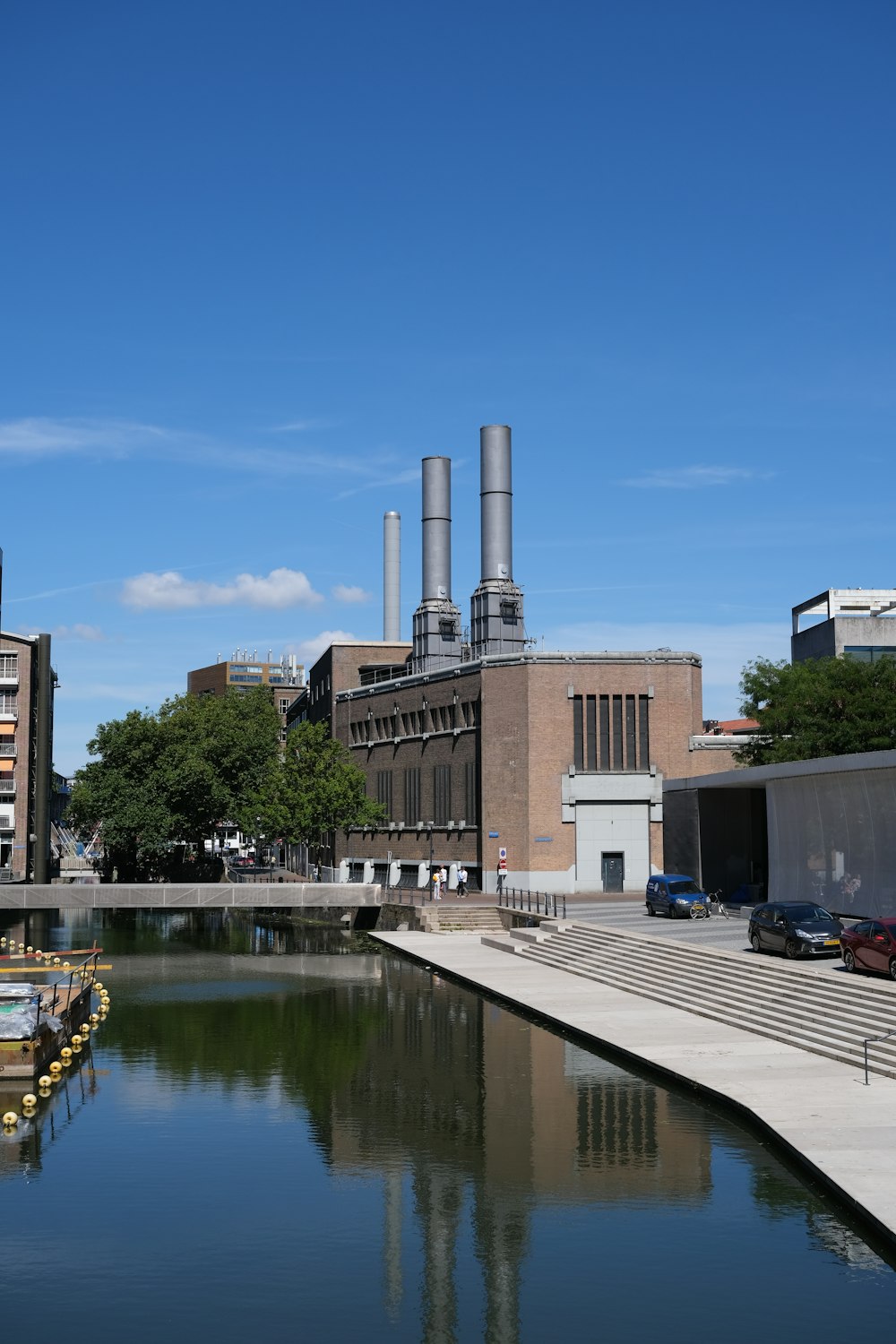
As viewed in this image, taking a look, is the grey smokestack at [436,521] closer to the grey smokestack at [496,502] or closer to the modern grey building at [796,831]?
the grey smokestack at [496,502]

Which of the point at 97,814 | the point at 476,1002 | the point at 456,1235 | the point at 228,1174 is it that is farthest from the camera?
the point at 97,814

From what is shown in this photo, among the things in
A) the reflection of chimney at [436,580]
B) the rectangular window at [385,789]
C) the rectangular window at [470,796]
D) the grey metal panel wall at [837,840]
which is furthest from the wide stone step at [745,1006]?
the reflection of chimney at [436,580]

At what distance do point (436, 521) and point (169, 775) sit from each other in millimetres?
24681

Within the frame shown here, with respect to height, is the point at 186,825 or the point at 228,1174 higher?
the point at 186,825

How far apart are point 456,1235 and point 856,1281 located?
505cm

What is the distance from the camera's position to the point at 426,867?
82.6 meters

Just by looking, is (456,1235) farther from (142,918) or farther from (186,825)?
(186,825)

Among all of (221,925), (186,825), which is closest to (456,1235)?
(221,925)

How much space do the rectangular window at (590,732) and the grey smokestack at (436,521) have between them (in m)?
20.2

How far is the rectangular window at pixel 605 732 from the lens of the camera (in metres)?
76.6

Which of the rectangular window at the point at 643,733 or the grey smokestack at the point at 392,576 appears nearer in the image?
the rectangular window at the point at 643,733

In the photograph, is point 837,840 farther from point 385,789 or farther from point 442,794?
point 385,789

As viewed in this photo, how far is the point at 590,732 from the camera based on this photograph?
252ft

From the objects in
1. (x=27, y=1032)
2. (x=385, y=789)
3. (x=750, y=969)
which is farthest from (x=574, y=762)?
(x=27, y=1032)
